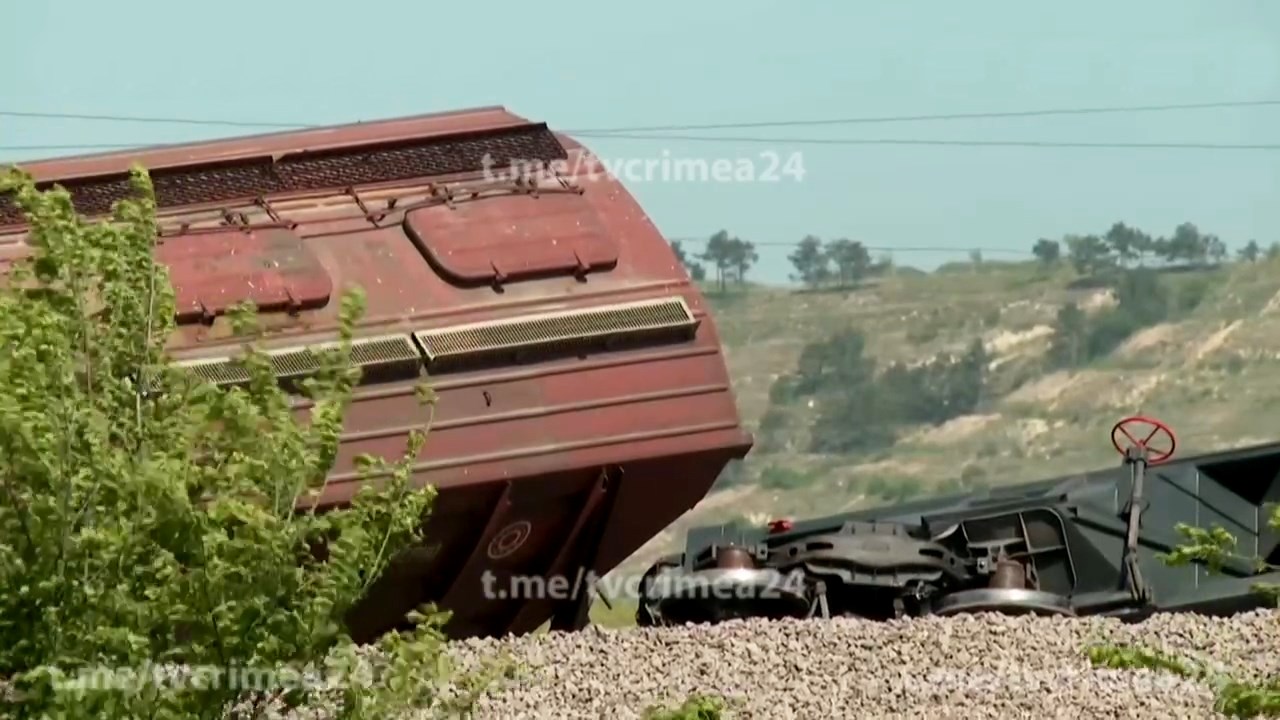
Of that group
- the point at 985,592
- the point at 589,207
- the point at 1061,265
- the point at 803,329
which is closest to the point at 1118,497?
the point at 985,592

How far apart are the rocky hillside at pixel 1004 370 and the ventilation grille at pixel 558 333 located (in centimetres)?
2450

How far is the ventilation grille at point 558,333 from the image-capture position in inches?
500

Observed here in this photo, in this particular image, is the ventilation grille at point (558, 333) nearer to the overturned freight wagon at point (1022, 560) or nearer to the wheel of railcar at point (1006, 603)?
the overturned freight wagon at point (1022, 560)

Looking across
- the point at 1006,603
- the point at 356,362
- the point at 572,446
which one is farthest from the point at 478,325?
the point at 1006,603

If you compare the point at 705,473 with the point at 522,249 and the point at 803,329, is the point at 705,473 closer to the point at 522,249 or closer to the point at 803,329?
the point at 522,249

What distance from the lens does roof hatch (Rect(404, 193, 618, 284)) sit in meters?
13.0

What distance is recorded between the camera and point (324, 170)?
44.8 feet

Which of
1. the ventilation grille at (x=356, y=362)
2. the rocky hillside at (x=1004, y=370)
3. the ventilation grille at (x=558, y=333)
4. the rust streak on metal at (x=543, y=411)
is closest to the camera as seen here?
the ventilation grille at (x=356, y=362)

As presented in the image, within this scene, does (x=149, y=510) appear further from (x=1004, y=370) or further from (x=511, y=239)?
(x=1004, y=370)

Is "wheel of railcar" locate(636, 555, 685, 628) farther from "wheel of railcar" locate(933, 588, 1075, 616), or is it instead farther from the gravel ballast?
"wheel of railcar" locate(933, 588, 1075, 616)

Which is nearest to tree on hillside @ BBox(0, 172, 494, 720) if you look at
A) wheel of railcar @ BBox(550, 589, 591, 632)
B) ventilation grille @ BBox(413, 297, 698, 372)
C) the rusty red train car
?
the rusty red train car

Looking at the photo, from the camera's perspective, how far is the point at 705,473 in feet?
42.8

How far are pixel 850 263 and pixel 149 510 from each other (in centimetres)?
4592

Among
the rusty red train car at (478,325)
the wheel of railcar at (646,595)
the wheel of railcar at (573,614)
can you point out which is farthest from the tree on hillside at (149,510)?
the wheel of railcar at (573,614)
